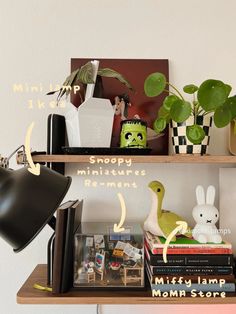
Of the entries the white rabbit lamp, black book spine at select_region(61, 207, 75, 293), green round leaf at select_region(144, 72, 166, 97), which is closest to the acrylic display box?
black book spine at select_region(61, 207, 75, 293)

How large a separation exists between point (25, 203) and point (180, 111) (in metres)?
0.46

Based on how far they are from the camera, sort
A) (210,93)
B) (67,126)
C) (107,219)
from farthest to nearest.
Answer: (107,219) → (67,126) → (210,93)

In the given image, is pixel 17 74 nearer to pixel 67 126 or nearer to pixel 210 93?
pixel 67 126

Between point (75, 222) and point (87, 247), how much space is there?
72 millimetres

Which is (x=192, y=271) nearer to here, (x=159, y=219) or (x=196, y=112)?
(x=159, y=219)

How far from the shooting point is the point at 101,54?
108 cm

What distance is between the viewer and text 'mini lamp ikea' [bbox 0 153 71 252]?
0.61 m

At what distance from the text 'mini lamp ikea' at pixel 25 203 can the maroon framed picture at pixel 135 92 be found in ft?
1.37

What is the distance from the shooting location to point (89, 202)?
107 centimetres

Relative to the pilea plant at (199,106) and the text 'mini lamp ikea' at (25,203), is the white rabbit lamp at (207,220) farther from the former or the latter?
the text 'mini lamp ikea' at (25,203)

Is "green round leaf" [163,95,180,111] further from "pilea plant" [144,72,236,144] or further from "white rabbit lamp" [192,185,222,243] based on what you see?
"white rabbit lamp" [192,185,222,243]

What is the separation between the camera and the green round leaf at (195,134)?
88cm

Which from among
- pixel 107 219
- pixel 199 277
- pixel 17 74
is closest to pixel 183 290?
pixel 199 277

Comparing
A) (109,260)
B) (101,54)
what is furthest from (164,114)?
(109,260)
